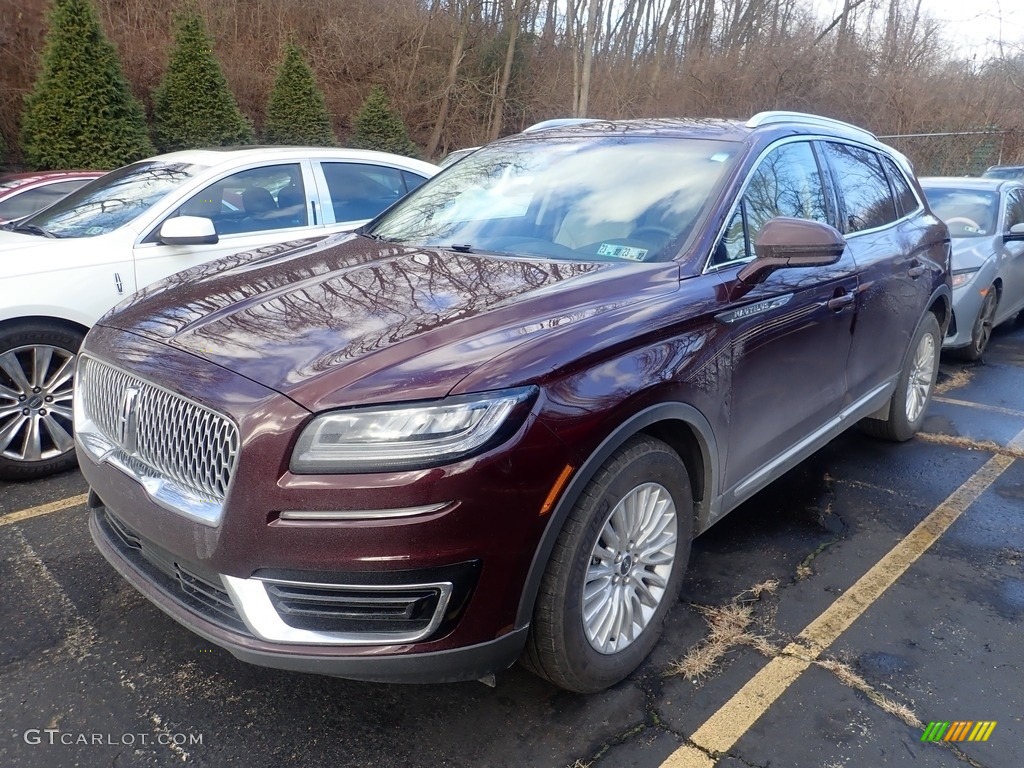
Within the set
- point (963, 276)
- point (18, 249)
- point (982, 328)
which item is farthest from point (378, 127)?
point (18, 249)

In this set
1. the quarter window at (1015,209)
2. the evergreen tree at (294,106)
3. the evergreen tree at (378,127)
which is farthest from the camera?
the evergreen tree at (378,127)

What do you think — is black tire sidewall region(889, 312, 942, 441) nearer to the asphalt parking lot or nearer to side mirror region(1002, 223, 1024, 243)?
the asphalt parking lot

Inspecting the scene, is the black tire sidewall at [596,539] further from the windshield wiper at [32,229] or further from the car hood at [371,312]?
the windshield wiper at [32,229]

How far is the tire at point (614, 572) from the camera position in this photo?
227cm

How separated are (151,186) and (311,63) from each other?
15.0m

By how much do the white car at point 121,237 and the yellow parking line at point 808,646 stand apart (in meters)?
3.53

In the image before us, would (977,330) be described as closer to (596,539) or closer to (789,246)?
(789,246)

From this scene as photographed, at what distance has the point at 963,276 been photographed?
6750mm

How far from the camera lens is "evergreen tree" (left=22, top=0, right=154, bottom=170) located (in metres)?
12.4

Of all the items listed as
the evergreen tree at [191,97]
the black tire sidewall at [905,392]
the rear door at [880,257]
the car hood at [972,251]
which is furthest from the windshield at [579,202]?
the evergreen tree at [191,97]

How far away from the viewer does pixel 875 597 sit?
3225 millimetres

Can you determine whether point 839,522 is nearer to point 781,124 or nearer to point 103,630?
point 781,124

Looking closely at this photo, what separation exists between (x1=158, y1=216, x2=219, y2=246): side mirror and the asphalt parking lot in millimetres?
1525

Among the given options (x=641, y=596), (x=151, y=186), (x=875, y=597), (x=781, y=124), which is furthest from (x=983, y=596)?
(x=151, y=186)
